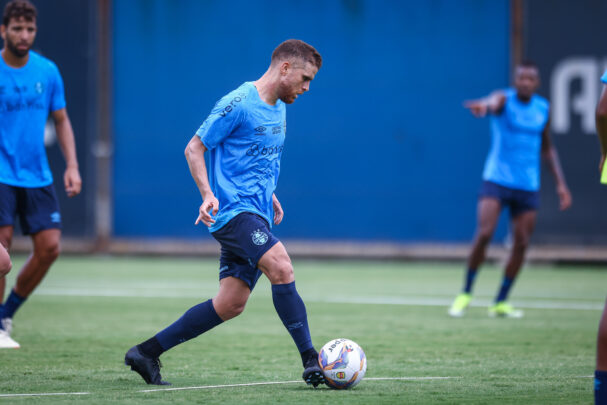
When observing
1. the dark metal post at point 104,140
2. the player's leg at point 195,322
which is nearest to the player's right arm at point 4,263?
the player's leg at point 195,322

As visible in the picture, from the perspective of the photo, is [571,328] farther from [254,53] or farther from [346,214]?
[254,53]

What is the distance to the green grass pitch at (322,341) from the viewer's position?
574 centimetres

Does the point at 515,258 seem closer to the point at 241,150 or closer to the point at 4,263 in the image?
the point at 241,150

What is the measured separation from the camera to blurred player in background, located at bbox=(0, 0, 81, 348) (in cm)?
738

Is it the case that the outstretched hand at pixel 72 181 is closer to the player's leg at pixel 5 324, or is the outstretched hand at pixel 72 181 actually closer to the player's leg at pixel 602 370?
the player's leg at pixel 5 324

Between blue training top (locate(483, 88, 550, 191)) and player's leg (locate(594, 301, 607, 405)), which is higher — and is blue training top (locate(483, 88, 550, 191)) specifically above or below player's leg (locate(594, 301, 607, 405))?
below

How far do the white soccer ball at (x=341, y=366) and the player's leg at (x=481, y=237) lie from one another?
14.9 ft

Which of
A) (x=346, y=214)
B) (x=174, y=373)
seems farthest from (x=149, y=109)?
(x=174, y=373)

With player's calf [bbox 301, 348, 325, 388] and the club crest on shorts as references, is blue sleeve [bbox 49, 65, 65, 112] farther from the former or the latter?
player's calf [bbox 301, 348, 325, 388]

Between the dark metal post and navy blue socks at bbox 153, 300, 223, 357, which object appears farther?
the dark metal post

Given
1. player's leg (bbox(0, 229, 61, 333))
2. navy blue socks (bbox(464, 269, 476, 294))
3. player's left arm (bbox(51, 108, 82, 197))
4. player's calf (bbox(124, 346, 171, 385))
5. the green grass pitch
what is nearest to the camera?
the green grass pitch

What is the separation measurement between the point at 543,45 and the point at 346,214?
460 cm

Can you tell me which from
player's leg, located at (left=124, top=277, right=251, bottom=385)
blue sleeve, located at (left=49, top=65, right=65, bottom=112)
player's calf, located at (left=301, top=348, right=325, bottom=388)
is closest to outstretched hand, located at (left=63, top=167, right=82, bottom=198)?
blue sleeve, located at (left=49, top=65, right=65, bottom=112)

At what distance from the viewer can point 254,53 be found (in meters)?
18.7
